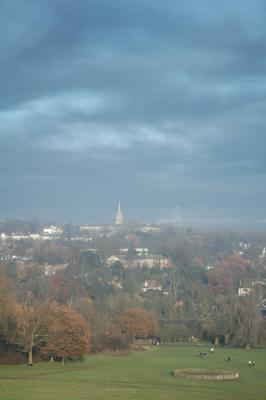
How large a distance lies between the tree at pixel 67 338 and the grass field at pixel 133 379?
1.10 metres

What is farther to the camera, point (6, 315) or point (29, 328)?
point (6, 315)

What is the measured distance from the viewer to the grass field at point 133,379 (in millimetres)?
39406

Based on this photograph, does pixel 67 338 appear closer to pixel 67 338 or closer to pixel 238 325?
pixel 67 338

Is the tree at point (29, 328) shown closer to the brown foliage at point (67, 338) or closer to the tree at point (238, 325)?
the brown foliage at point (67, 338)

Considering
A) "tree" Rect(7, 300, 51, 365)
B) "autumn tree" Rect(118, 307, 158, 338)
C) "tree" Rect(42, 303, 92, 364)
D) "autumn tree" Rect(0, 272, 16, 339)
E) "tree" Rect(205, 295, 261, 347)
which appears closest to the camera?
"tree" Rect(42, 303, 92, 364)

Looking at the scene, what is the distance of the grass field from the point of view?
39406 mm

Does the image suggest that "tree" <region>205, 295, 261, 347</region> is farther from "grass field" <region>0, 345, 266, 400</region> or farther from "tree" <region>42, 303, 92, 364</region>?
"tree" <region>42, 303, 92, 364</region>

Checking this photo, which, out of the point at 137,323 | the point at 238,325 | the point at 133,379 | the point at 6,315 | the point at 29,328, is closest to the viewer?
the point at 133,379

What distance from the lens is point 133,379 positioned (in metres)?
48.2

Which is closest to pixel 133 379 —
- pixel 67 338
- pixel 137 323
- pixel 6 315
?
pixel 67 338

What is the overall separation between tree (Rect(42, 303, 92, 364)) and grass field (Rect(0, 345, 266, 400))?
1097 millimetres

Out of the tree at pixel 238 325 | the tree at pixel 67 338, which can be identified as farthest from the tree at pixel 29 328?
the tree at pixel 238 325

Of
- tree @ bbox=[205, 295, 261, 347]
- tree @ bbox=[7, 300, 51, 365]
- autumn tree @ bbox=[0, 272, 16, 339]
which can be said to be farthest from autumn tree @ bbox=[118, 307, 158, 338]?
tree @ bbox=[7, 300, 51, 365]

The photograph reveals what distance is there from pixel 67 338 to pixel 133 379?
12759mm
